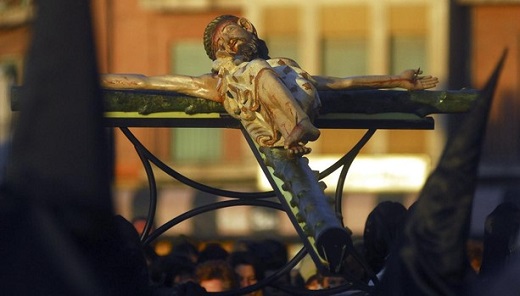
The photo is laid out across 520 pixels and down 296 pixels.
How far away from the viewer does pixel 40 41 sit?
4.38 m

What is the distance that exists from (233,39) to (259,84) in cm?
30

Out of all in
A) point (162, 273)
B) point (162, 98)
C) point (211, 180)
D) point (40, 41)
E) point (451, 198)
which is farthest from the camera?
point (211, 180)

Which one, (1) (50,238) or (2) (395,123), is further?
(2) (395,123)

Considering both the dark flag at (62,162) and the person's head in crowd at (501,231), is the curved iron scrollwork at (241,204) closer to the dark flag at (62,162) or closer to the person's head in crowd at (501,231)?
the person's head in crowd at (501,231)

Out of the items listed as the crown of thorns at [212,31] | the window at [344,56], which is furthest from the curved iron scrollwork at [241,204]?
the window at [344,56]

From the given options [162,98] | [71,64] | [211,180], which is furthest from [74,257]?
[211,180]

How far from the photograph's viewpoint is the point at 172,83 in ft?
21.2

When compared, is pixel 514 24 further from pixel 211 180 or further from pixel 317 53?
pixel 211 180

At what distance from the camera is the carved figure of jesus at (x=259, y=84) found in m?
6.04

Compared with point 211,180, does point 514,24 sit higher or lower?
higher

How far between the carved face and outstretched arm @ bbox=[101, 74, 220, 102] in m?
0.11

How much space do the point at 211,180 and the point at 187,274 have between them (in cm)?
1480

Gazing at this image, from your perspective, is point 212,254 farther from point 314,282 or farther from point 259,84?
point 259,84

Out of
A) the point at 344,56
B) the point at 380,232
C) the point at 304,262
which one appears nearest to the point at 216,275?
the point at 380,232
